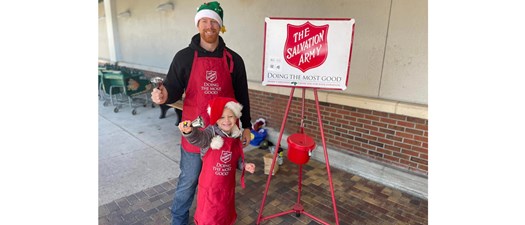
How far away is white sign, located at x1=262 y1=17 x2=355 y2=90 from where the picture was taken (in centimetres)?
243

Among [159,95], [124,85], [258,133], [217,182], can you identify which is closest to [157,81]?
[159,95]

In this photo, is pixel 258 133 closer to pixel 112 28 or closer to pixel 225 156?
pixel 225 156

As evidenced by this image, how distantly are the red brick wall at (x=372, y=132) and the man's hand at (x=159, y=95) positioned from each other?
8.55 feet

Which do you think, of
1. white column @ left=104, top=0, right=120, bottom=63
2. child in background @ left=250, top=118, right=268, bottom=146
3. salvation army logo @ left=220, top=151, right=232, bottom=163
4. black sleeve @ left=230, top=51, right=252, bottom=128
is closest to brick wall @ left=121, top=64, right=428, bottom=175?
child in background @ left=250, top=118, right=268, bottom=146

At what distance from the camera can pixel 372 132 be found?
375 cm

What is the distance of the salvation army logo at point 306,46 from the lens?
246 centimetres

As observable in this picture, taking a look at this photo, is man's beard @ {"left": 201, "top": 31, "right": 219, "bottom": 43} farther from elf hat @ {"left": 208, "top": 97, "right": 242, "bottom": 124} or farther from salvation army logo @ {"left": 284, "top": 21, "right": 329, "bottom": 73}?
salvation army logo @ {"left": 284, "top": 21, "right": 329, "bottom": 73}

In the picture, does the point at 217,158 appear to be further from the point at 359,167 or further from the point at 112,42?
the point at 112,42

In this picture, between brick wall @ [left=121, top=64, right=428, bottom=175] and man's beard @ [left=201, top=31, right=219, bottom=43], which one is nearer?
man's beard @ [left=201, top=31, right=219, bottom=43]

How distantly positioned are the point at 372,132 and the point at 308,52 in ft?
5.98

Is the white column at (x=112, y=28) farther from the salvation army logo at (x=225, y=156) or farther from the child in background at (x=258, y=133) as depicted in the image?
the salvation army logo at (x=225, y=156)

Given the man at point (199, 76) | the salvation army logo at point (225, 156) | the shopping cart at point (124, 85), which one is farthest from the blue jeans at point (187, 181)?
the shopping cart at point (124, 85)

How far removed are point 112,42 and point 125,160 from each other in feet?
23.7

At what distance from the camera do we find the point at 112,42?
9.88 metres
